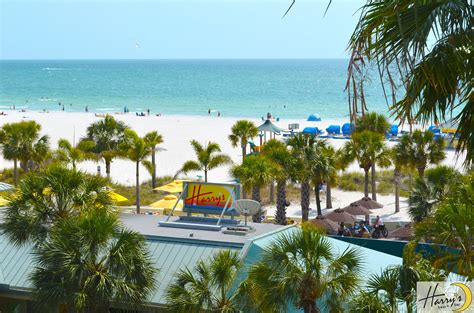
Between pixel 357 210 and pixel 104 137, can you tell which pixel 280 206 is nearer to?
pixel 357 210

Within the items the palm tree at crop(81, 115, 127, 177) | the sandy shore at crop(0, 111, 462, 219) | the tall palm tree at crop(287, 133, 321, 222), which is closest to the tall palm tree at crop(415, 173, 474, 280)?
the tall palm tree at crop(287, 133, 321, 222)

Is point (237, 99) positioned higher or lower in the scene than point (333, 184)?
higher

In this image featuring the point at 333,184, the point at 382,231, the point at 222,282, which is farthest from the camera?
the point at 333,184

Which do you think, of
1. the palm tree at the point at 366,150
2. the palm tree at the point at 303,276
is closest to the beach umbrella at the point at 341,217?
the palm tree at the point at 366,150

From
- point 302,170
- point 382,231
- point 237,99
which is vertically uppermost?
point 237,99

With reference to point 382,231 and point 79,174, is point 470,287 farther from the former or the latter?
point 382,231

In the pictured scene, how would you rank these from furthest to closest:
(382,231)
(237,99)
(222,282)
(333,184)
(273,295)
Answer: (237,99) < (333,184) < (382,231) < (222,282) < (273,295)

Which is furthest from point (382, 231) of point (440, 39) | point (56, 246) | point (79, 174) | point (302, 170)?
point (440, 39)

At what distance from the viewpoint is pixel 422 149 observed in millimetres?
29531

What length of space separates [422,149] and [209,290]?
1985 cm

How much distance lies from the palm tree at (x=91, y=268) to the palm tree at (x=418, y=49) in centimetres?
756

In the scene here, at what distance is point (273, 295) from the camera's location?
10094 mm

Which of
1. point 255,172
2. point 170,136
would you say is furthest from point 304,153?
point 170,136

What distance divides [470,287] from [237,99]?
115 meters
